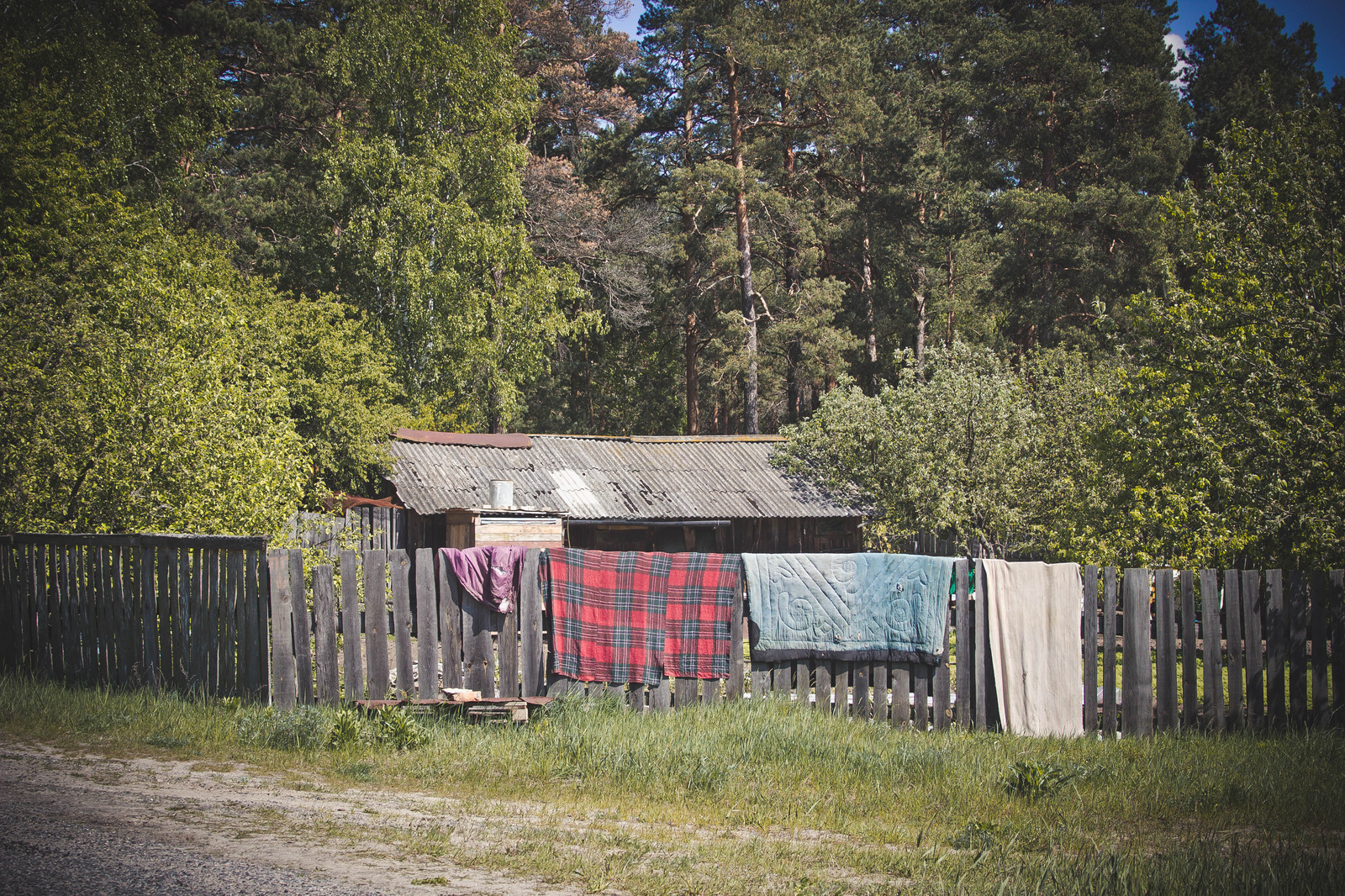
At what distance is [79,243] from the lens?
1953 centimetres

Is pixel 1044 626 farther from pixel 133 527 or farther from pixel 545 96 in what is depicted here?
pixel 545 96

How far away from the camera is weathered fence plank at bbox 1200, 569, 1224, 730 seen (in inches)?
353

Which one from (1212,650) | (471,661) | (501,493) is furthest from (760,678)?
(501,493)

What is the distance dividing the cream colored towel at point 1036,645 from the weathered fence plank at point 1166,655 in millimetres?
718

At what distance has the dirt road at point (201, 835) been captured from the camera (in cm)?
463

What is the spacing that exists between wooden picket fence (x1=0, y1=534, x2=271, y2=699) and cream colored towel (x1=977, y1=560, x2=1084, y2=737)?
273 inches

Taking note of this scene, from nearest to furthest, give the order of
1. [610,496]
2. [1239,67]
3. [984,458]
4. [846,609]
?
[846,609]
[984,458]
[610,496]
[1239,67]

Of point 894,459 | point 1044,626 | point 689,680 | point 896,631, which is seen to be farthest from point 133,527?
point 894,459

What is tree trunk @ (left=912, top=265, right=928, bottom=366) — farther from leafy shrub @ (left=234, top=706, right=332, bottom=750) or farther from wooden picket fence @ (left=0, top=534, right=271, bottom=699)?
leafy shrub @ (left=234, top=706, right=332, bottom=750)

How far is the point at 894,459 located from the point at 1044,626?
12.5m

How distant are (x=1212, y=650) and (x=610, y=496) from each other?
673 inches

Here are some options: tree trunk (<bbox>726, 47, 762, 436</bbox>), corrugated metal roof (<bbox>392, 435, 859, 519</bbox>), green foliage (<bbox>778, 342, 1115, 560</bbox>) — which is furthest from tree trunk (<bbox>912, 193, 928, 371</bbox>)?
green foliage (<bbox>778, 342, 1115, 560</bbox>)

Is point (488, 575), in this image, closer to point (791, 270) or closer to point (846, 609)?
point (846, 609)

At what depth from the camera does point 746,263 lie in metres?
35.0
